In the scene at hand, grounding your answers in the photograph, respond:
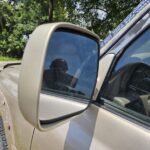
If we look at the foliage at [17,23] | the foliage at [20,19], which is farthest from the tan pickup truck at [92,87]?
the foliage at [17,23]

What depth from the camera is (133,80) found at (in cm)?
185

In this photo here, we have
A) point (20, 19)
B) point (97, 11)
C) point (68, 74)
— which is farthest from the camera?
point (20, 19)

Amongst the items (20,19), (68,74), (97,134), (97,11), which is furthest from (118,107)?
(20,19)

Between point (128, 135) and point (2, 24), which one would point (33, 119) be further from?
point (2, 24)

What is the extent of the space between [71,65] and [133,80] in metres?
0.29

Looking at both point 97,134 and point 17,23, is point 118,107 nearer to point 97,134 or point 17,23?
point 97,134

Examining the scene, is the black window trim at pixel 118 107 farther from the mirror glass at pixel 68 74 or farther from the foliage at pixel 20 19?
the foliage at pixel 20 19

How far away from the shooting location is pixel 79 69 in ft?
6.25

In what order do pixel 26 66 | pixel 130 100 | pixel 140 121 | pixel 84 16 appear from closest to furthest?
pixel 26 66 < pixel 140 121 < pixel 130 100 < pixel 84 16

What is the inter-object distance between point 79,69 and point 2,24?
26792 mm

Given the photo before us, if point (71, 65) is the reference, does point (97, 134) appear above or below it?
below

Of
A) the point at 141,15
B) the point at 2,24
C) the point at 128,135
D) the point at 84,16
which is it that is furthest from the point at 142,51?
the point at 2,24

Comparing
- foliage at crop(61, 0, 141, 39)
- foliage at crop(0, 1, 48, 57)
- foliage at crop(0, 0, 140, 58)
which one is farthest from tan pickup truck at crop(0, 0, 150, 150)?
foliage at crop(0, 1, 48, 57)

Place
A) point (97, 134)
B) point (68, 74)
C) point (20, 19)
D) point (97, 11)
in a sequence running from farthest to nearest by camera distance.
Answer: point (20, 19)
point (97, 11)
point (68, 74)
point (97, 134)
